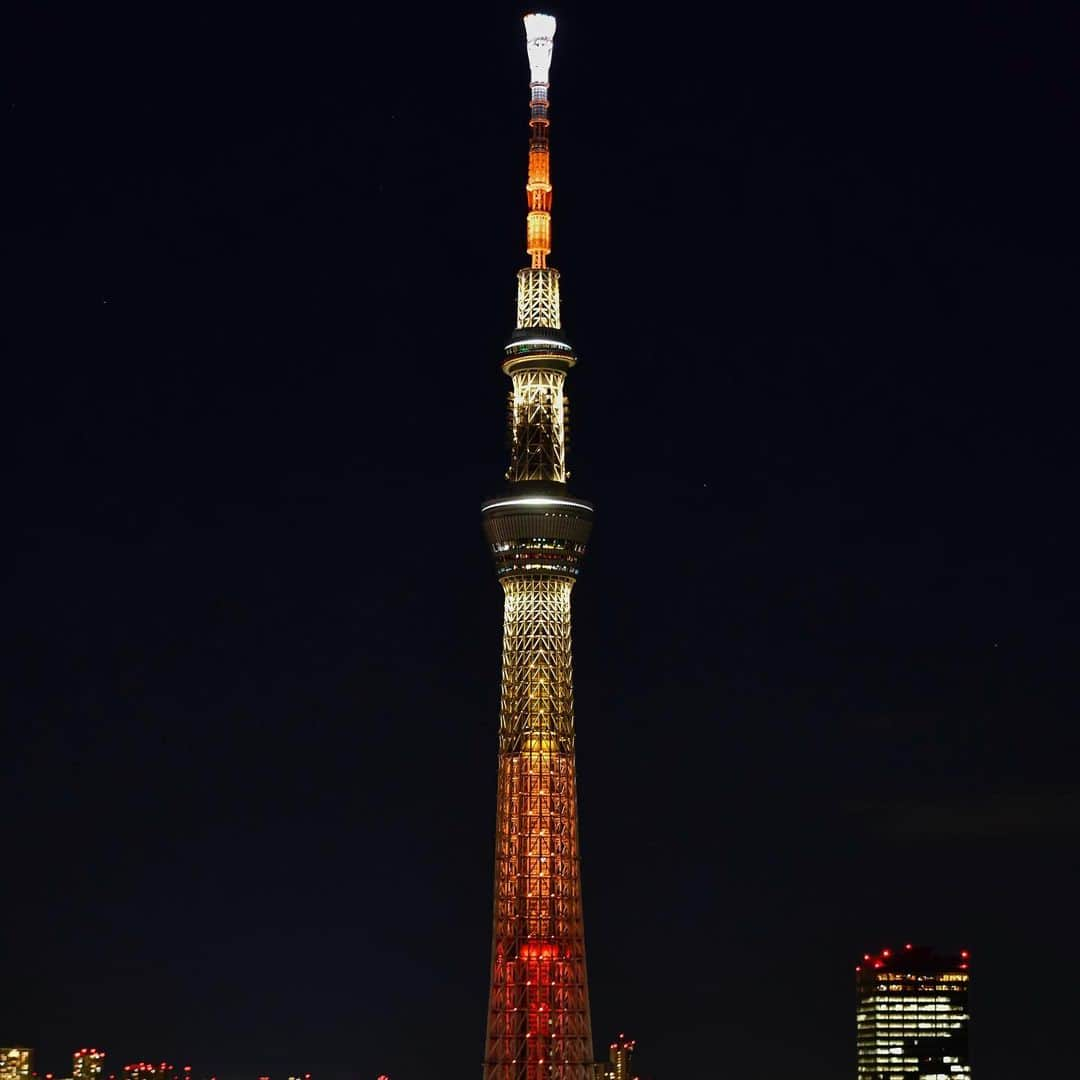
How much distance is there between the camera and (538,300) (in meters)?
184

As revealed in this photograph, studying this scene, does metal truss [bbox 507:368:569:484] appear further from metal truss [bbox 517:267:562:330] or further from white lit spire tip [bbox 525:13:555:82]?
white lit spire tip [bbox 525:13:555:82]

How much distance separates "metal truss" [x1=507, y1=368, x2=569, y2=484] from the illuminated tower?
0.07m

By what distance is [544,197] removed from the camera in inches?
7298

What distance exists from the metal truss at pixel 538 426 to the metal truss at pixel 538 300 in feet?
13.2

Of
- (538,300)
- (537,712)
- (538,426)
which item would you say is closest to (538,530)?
(538,426)

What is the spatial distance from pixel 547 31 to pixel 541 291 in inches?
749

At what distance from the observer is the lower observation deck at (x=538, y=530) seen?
17825 cm

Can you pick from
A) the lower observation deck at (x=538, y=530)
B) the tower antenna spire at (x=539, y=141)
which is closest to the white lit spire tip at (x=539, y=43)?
the tower antenna spire at (x=539, y=141)

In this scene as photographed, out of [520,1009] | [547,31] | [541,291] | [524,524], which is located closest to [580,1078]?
[520,1009]

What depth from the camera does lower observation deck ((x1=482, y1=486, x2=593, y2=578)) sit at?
178m

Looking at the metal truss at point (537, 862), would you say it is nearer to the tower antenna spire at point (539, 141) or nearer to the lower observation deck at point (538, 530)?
the lower observation deck at point (538, 530)

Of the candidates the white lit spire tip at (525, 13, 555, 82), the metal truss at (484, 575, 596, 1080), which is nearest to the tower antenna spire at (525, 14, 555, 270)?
the white lit spire tip at (525, 13, 555, 82)

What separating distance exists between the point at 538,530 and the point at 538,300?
59.3 feet

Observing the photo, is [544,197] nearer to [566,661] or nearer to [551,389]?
[551,389]
